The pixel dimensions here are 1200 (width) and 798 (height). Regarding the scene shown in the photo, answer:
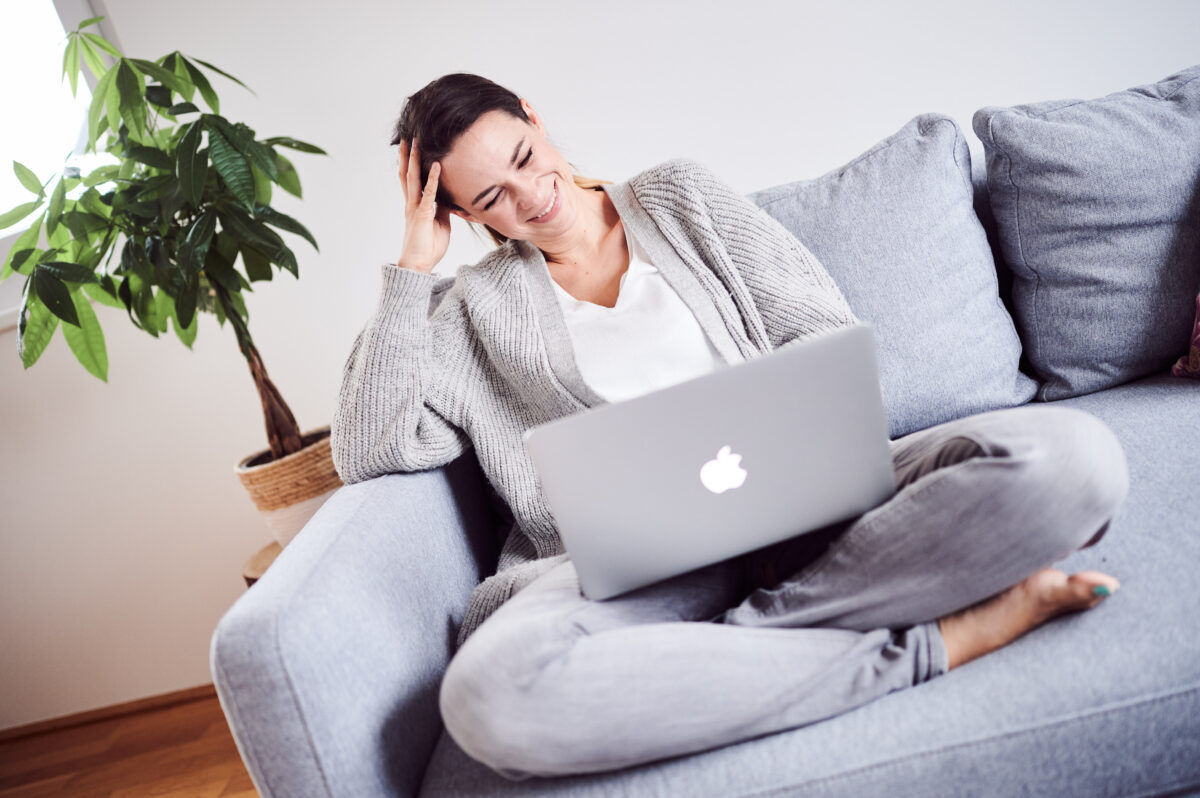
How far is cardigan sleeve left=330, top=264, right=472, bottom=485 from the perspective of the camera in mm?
1089

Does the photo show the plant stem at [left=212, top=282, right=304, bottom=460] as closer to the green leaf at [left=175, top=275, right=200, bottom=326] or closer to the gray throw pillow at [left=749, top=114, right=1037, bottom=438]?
the green leaf at [left=175, top=275, right=200, bottom=326]

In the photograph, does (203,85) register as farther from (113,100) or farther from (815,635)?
(815,635)

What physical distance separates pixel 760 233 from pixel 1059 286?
1.61ft

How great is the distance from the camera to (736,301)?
1170 mm

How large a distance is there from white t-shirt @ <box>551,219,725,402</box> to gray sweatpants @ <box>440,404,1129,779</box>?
0.41m

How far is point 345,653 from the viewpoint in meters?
0.77

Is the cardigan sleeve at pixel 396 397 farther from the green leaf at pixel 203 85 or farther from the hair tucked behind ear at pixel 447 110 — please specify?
the green leaf at pixel 203 85

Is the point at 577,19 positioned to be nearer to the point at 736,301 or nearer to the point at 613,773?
the point at 736,301

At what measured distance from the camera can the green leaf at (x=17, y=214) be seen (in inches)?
56.8

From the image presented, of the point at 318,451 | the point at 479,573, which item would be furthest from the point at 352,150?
the point at 479,573

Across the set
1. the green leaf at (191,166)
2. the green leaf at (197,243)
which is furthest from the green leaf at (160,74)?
the green leaf at (197,243)

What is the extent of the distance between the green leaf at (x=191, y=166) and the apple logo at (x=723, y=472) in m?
1.07

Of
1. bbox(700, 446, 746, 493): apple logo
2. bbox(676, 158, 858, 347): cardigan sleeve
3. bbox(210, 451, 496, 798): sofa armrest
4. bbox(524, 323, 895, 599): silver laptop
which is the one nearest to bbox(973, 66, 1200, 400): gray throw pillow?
bbox(676, 158, 858, 347): cardigan sleeve

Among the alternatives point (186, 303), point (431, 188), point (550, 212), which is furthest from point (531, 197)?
point (186, 303)
